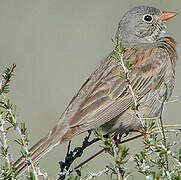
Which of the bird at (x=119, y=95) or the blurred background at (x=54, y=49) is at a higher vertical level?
the blurred background at (x=54, y=49)

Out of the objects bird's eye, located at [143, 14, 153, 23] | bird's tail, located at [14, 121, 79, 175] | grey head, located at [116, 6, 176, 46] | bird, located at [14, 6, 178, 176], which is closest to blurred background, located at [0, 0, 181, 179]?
grey head, located at [116, 6, 176, 46]

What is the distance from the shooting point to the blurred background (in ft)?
32.8

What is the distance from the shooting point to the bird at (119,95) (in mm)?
5035

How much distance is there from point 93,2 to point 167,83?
8370mm

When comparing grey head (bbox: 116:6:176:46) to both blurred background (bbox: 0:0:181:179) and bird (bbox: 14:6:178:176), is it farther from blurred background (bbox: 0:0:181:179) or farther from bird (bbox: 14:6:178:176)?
blurred background (bbox: 0:0:181:179)

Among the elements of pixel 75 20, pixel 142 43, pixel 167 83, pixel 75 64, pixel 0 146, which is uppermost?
pixel 75 20

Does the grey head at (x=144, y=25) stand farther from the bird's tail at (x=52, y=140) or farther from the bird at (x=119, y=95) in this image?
the bird's tail at (x=52, y=140)

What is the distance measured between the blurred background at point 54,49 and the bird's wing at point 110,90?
3157 millimetres

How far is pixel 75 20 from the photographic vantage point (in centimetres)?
1314

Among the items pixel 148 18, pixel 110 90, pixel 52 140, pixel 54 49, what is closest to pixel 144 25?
pixel 148 18

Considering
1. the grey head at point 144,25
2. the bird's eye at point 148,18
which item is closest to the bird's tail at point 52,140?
the grey head at point 144,25

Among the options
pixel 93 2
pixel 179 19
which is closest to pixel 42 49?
pixel 93 2

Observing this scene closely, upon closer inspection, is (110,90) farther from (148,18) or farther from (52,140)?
(148,18)

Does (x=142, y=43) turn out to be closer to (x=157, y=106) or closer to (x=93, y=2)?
(x=157, y=106)
